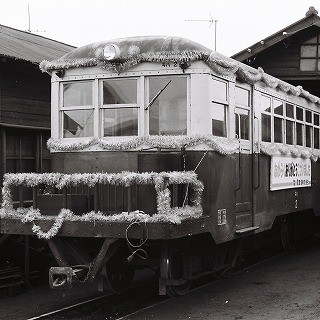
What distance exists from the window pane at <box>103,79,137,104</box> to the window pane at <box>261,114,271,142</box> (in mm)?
2381

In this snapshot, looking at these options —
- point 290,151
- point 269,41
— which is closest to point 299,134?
point 290,151

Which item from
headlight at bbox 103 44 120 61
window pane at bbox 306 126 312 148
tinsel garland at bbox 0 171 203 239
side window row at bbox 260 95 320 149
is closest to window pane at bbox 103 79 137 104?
headlight at bbox 103 44 120 61

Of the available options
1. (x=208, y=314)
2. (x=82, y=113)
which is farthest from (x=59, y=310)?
(x=82, y=113)

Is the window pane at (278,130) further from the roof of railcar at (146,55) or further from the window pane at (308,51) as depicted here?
the window pane at (308,51)

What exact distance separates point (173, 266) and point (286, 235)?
479 centimetres

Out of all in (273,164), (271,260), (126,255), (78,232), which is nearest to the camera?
(78,232)

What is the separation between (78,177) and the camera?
23.1ft

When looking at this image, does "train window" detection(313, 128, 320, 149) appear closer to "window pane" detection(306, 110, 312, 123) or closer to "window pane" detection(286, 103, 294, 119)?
"window pane" detection(306, 110, 312, 123)

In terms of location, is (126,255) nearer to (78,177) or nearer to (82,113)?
(78,177)

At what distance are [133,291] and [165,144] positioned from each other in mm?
2644

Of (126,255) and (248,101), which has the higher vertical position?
(248,101)

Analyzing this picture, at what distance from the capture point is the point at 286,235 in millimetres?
11688

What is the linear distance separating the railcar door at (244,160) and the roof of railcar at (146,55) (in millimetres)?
501

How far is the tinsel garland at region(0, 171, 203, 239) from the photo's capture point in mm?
6613
